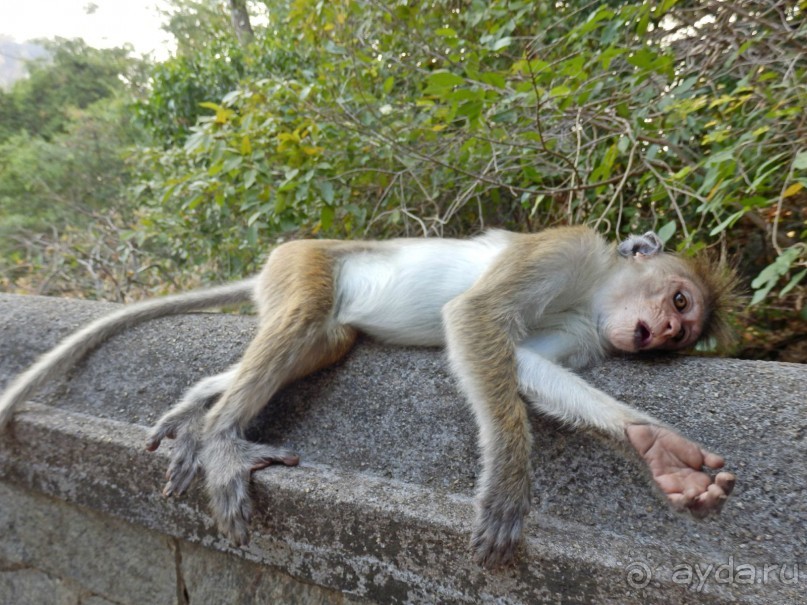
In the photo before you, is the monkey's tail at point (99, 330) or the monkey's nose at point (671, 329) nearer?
A: the monkey's nose at point (671, 329)

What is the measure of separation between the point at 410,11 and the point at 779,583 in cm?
419

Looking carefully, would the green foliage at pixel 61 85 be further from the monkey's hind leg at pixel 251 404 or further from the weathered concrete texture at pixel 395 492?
the monkey's hind leg at pixel 251 404

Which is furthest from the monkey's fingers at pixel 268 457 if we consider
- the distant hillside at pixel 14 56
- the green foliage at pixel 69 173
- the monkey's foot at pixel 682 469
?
the distant hillside at pixel 14 56

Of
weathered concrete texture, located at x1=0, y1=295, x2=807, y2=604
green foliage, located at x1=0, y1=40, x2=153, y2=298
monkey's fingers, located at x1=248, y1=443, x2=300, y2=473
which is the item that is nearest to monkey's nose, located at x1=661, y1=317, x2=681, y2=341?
weathered concrete texture, located at x1=0, y1=295, x2=807, y2=604

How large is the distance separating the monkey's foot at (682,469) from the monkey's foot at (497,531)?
36 centimetres

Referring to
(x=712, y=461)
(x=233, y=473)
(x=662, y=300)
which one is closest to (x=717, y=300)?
(x=662, y=300)

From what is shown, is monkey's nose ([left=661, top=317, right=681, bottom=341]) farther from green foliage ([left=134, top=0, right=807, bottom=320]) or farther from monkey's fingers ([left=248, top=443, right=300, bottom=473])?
monkey's fingers ([left=248, top=443, right=300, bottom=473])

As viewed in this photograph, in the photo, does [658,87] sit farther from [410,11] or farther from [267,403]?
[267,403]

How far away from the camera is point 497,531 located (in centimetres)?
153

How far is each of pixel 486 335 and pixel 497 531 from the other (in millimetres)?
663

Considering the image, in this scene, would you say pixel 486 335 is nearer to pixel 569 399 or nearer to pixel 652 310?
pixel 569 399

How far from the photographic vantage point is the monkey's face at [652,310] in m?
2.10

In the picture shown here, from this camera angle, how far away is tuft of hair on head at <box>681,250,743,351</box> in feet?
7.47

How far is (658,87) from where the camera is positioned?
344 centimetres
